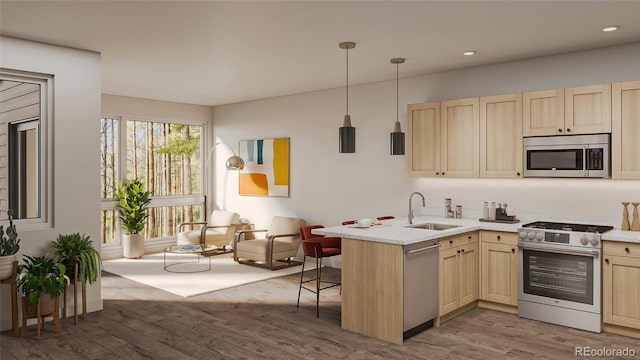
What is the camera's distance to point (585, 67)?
491 centimetres

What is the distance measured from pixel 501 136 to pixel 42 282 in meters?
4.69

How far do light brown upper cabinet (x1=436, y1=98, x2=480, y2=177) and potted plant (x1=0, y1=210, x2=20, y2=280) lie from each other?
4.39m

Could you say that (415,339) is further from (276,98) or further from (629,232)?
(276,98)

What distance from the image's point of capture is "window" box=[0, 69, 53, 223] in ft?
15.2

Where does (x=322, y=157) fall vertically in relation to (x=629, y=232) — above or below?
above

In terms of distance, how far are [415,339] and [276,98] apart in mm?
4981

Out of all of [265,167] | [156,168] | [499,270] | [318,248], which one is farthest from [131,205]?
[499,270]

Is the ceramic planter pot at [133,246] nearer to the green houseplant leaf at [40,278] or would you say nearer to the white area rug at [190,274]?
the white area rug at [190,274]

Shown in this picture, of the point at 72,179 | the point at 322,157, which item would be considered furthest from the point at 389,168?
the point at 72,179

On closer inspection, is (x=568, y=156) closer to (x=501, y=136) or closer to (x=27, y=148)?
(x=501, y=136)

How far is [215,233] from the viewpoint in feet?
26.1

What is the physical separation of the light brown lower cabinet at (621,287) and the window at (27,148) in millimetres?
5257

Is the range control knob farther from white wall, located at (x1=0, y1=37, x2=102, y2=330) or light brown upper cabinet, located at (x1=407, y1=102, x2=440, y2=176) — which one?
white wall, located at (x1=0, y1=37, x2=102, y2=330)

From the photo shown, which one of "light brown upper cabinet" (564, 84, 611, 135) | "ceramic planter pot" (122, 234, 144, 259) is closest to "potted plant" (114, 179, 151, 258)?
"ceramic planter pot" (122, 234, 144, 259)
